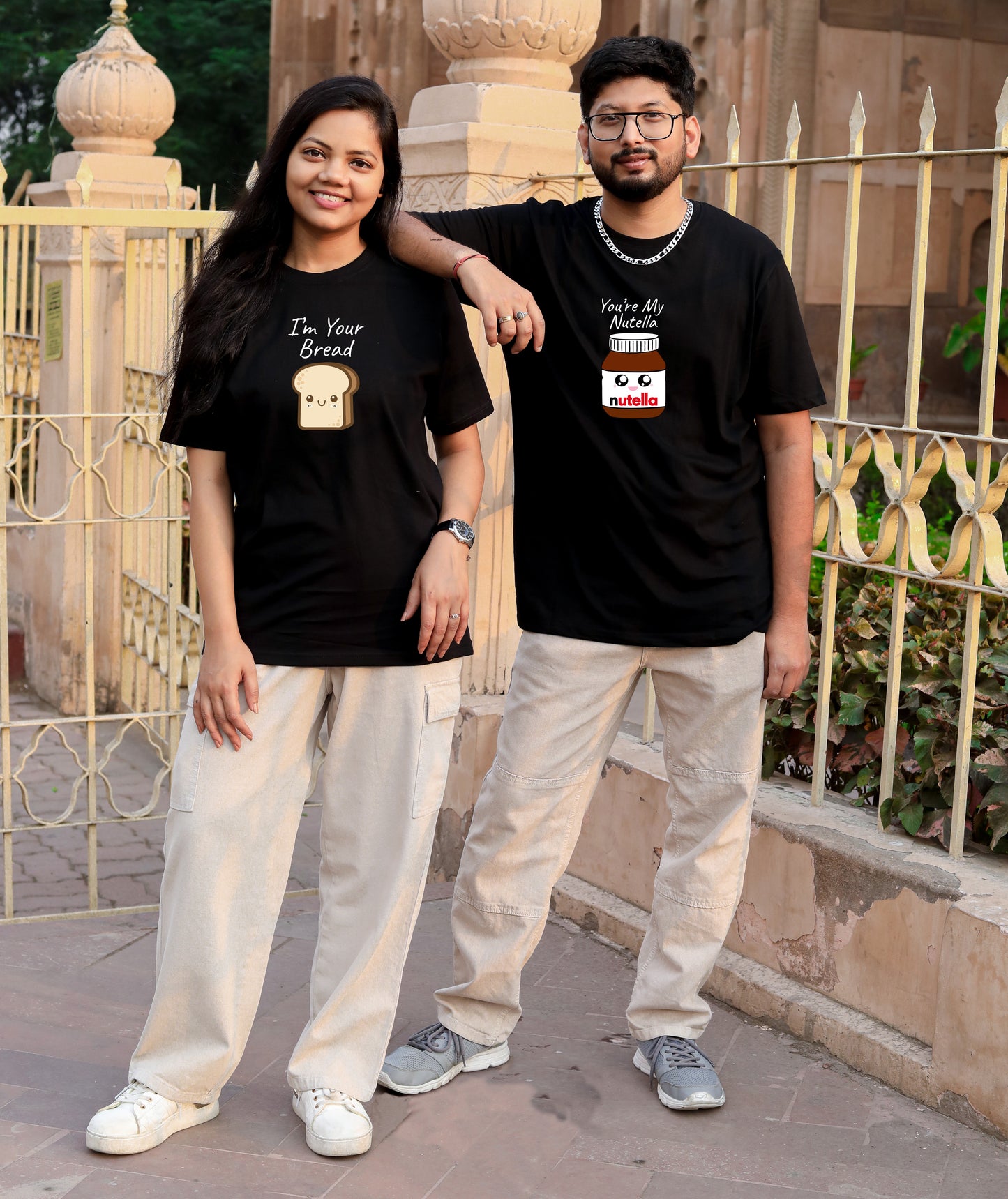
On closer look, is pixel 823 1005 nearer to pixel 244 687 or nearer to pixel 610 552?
pixel 610 552

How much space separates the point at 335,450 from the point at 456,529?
0.30 m

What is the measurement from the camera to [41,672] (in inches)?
332

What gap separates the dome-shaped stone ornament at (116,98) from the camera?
25.9 feet

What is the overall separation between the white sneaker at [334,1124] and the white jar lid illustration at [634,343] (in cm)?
159

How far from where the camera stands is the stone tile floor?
3.06 metres

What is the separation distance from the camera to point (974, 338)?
8.71m

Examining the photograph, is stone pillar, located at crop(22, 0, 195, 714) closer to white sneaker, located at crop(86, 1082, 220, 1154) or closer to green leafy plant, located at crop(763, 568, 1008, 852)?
green leafy plant, located at crop(763, 568, 1008, 852)

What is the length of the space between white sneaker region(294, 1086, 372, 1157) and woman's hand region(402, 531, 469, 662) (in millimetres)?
904

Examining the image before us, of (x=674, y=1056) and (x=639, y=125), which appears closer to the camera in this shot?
(x=639, y=125)

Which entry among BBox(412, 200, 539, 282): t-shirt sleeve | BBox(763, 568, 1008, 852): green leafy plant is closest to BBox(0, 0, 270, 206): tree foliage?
BBox(763, 568, 1008, 852): green leafy plant

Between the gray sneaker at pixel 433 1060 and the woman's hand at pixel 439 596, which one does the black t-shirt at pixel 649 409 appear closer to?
the woman's hand at pixel 439 596

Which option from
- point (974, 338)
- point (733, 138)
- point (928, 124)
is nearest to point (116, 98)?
point (974, 338)

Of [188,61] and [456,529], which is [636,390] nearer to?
[456,529]

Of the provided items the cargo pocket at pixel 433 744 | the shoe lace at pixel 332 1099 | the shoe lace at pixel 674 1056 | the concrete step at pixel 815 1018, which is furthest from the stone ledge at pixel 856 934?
the shoe lace at pixel 332 1099
